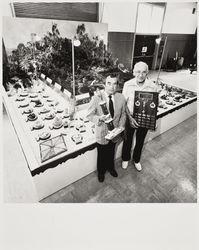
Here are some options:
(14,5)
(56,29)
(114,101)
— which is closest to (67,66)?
(56,29)

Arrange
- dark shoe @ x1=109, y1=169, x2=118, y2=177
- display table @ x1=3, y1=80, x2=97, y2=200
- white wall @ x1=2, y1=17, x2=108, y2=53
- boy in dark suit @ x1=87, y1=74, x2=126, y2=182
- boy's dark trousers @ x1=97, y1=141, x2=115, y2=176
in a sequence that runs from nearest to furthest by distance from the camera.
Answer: boy in dark suit @ x1=87, y1=74, x2=126, y2=182, display table @ x1=3, y1=80, x2=97, y2=200, boy's dark trousers @ x1=97, y1=141, x2=115, y2=176, dark shoe @ x1=109, y1=169, x2=118, y2=177, white wall @ x1=2, y1=17, x2=108, y2=53

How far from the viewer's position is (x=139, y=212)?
58.7 inches

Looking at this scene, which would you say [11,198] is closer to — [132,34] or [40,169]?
[40,169]

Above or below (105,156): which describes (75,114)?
above

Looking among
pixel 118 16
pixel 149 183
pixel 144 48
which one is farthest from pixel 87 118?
pixel 144 48

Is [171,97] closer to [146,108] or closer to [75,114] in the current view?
[146,108]

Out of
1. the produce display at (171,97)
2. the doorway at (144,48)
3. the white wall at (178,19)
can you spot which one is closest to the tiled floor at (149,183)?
the produce display at (171,97)

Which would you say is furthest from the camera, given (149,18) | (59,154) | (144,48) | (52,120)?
(144,48)

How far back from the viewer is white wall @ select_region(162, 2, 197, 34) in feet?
17.5

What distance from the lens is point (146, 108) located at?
1.75 metres

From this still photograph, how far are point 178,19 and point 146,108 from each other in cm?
582

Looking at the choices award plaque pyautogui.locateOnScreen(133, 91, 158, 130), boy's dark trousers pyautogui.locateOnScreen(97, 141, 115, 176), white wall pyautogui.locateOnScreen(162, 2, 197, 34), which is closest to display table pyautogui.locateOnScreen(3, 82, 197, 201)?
boy's dark trousers pyautogui.locateOnScreen(97, 141, 115, 176)

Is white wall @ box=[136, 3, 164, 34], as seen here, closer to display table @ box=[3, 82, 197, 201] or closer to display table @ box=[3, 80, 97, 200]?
display table @ box=[3, 82, 197, 201]

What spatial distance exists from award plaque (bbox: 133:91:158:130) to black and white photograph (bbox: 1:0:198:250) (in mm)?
11
